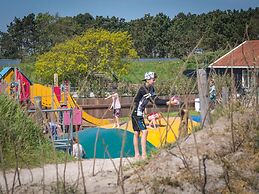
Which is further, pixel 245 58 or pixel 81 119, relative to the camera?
pixel 81 119

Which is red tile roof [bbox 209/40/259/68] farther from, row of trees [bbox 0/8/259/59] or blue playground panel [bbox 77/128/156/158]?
row of trees [bbox 0/8/259/59]

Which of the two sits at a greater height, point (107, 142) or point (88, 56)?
point (88, 56)

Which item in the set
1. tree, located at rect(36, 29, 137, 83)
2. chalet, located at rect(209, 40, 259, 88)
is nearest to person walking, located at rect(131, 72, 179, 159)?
chalet, located at rect(209, 40, 259, 88)

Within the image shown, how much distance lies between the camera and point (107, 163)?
917 cm

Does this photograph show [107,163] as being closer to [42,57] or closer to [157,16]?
[42,57]

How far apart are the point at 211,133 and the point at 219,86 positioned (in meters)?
2.46

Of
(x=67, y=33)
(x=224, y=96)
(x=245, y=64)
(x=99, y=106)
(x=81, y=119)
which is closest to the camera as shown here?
(x=224, y=96)

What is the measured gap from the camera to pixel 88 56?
3622cm

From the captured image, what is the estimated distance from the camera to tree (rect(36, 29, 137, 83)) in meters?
35.8

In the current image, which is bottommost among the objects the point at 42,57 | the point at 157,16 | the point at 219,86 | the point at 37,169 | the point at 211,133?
Result: the point at 37,169

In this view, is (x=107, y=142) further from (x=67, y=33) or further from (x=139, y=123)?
(x=67, y=33)

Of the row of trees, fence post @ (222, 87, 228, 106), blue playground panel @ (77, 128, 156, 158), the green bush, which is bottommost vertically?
blue playground panel @ (77, 128, 156, 158)


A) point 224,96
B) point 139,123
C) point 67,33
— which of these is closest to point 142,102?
point 139,123

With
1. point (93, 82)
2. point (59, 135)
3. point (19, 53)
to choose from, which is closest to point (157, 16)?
point (19, 53)
